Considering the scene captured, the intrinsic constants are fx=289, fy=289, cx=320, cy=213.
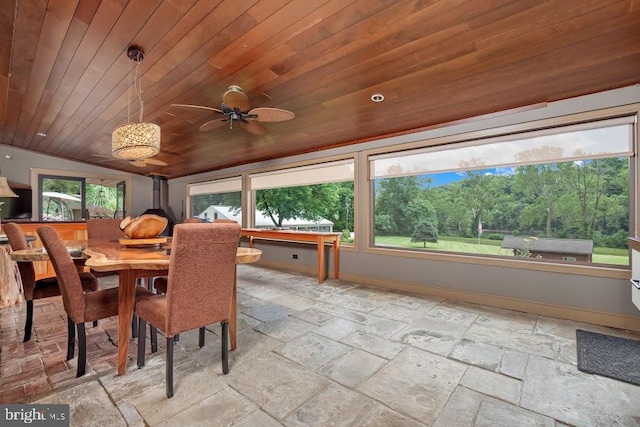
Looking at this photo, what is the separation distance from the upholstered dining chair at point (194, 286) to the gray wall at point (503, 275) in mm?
2752

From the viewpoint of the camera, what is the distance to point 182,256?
1685 millimetres

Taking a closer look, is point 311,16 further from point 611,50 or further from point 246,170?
point 246,170

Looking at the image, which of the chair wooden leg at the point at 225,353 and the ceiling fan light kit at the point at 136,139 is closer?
the chair wooden leg at the point at 225,353

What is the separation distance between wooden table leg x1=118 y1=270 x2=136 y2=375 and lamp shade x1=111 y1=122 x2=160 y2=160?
4.19 feet

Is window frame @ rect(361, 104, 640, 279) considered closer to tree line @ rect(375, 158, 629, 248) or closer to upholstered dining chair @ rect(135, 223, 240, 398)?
tree line @ rect(375, 158, 629, 248)

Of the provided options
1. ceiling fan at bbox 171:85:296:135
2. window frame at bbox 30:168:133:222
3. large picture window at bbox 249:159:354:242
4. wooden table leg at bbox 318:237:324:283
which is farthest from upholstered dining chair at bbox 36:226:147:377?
window frame at bbox 30:168:133:222

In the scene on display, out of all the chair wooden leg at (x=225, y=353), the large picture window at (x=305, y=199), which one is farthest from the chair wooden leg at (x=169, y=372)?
the large picture window at (x=305, y=199)

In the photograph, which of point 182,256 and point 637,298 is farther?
point 637,298

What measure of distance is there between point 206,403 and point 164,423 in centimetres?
23

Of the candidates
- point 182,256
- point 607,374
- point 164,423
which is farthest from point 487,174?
point 164,423

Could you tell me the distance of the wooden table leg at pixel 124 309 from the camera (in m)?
1.91

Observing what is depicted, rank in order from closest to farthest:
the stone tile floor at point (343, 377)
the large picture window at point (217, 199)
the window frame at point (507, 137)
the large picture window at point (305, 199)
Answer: the stone tile floor at point (343, 377), the window frame at point (507, 137), the large picture window at point (305, 199), the large picture window at point (217, 199)

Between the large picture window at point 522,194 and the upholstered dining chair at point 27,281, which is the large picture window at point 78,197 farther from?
the large picture window at point 522,194

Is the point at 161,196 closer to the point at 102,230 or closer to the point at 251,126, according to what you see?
the point at 102,230
